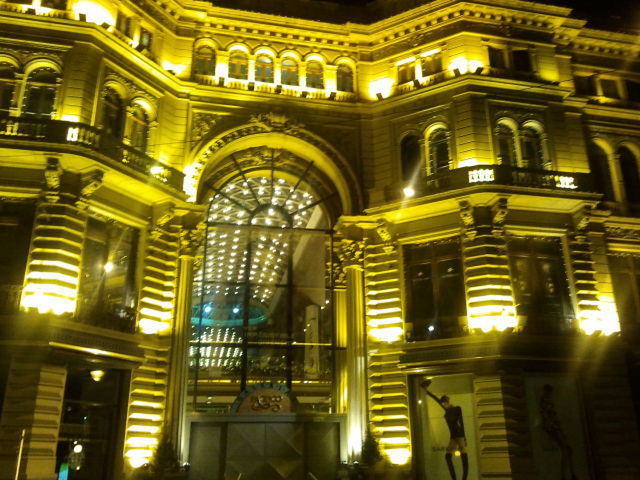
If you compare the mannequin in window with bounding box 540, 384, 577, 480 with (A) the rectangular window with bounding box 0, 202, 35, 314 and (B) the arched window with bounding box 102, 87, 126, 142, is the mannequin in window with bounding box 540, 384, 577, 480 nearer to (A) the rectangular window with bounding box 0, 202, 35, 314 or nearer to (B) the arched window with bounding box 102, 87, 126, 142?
(A) the rectangular window with bounding box 0, 202, 35, 314

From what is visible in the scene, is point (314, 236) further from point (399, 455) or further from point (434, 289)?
point (399, 455)

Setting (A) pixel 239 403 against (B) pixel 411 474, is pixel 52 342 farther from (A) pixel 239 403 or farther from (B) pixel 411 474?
(B) pixel 411 474

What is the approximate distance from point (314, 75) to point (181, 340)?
1442cm

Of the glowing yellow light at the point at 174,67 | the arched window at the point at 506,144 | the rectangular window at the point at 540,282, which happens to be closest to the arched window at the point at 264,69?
the glowing yellow light at the point at 174,67

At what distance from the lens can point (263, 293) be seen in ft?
90.4

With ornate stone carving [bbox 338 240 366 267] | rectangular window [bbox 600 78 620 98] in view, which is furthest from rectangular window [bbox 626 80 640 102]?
ornate stone carving [bbox 338 240 366 267]

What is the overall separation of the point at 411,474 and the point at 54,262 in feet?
50.2

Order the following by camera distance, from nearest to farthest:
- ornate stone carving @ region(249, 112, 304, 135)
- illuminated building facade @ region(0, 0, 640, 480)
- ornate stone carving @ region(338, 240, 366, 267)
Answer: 1. illuminated building facade @ region(0, 0, 640, 480)
2. ornate stone carving @ region(338, 240, 366, 267)
3. ornate stone carving @ region(249, 112, 304, 135)

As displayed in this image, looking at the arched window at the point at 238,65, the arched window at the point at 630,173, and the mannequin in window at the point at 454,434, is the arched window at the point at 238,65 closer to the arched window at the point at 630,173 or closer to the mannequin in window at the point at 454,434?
the mannequin in window at the point at 454,434

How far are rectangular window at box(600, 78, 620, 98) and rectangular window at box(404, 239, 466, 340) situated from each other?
492 inches

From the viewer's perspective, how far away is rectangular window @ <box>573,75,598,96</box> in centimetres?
2945

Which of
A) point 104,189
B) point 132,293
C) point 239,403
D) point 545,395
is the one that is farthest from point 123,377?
point 545,395

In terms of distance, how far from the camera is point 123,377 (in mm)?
22031

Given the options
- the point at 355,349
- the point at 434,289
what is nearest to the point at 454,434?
the point at 355,349
